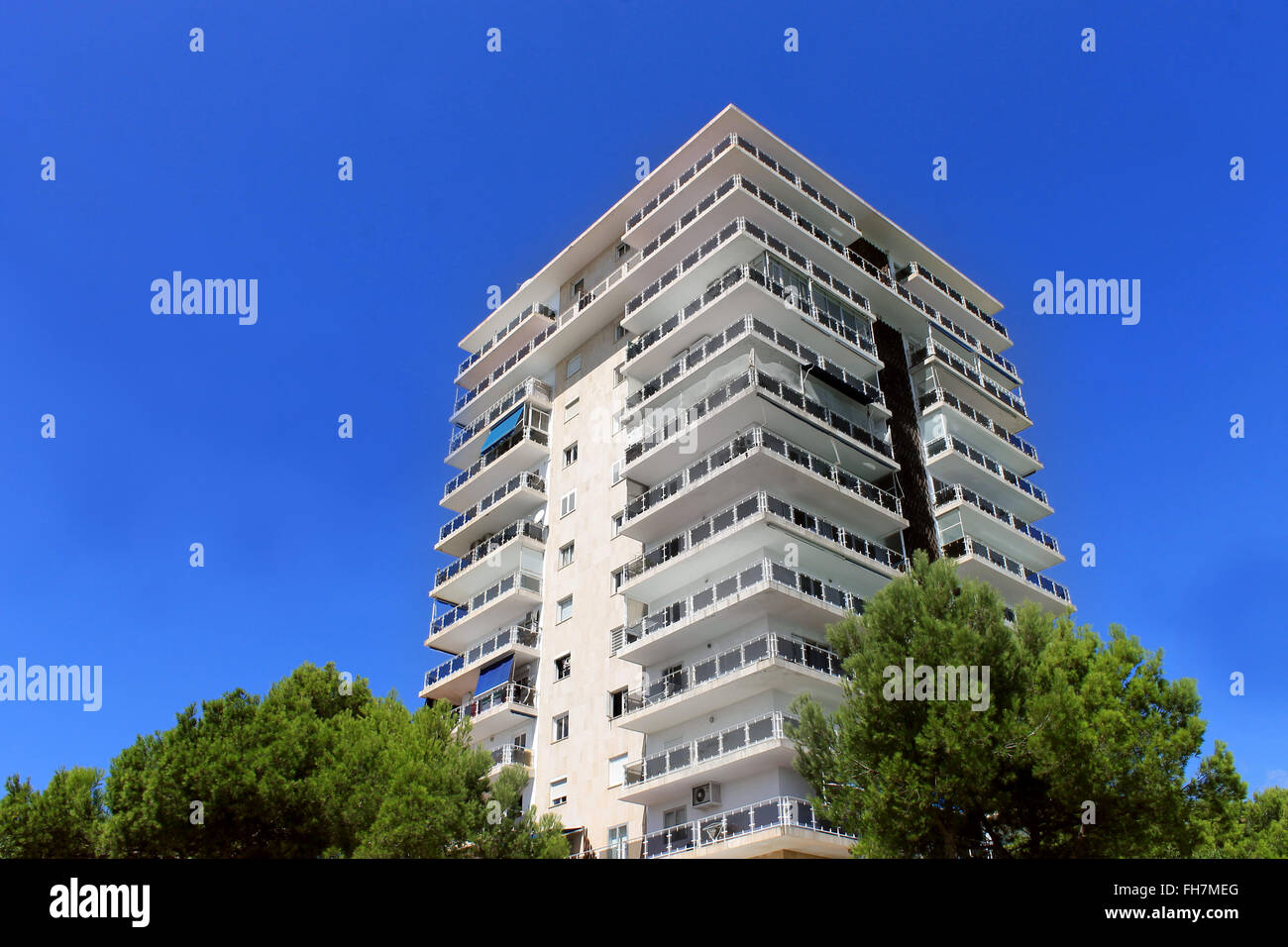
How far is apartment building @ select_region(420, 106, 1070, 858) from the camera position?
29797 mm

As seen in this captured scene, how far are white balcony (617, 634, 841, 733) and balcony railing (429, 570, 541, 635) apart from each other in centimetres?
1004

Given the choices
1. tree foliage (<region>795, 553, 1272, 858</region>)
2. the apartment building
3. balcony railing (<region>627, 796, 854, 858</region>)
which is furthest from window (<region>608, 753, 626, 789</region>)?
tree foliage (<region>795, 553, 1272, 858</region>)

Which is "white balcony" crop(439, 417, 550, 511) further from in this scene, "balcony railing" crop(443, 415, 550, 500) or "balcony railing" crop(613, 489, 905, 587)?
"balcony railing" crop(613, 489, 905, 587)

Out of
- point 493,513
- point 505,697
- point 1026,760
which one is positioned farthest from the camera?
point 493,513

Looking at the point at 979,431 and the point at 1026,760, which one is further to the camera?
the point at 979,431

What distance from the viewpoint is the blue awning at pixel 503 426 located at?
4488cm

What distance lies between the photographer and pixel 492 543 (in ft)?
140

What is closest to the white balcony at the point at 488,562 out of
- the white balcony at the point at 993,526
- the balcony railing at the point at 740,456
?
the balcony railing at the point at 740,456

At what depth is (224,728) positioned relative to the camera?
2878 centimetres

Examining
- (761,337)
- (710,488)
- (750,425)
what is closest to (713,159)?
(761,337)

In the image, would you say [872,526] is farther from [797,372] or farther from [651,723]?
[651,723]

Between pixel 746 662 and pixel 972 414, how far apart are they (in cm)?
2071

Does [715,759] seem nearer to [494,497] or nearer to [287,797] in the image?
[287,797]
